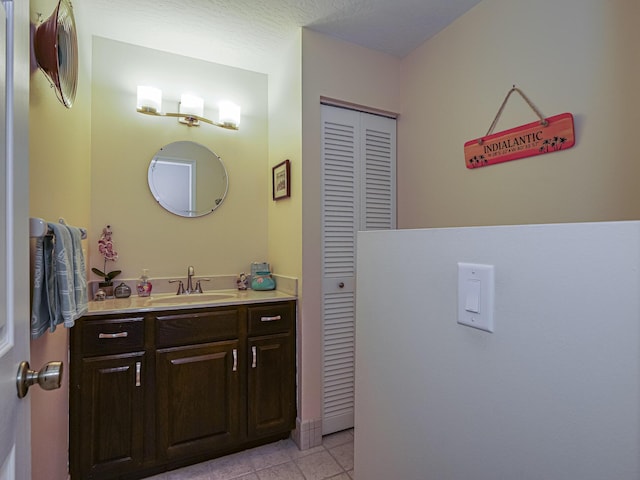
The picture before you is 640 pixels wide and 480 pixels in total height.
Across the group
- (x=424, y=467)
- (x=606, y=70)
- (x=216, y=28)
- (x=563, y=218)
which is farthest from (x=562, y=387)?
(x=216, y=28)

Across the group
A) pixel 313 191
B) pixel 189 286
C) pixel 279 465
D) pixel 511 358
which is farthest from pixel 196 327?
pixel 511 358

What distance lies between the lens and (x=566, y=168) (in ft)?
4.66

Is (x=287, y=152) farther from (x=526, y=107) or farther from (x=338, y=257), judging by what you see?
(x=526, y=107)

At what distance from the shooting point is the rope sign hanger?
142 cm

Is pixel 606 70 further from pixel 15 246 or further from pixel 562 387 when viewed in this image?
pixel 15 246

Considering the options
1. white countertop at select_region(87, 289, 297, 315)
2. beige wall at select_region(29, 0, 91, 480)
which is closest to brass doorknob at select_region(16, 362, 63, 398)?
beige wall at select_region(29, 0, 91, 480)

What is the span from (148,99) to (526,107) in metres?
2.18

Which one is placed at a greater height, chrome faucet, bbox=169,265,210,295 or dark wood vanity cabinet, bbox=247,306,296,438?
chrome faucet, bbox=169,265,210,295

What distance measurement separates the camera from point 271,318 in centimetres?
199

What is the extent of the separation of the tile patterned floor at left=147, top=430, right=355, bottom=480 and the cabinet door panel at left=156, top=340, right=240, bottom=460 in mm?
111

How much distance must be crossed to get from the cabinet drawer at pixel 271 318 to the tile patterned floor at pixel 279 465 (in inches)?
27.9

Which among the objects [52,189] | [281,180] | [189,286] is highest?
[281,180]

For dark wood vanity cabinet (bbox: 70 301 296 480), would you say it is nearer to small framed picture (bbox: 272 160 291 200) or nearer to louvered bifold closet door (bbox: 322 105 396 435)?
louvered bifold closet door (bbox: 322 105 396 435)

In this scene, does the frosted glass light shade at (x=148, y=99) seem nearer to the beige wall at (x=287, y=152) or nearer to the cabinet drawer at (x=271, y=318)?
the beige wall at (x=287, y=152)
